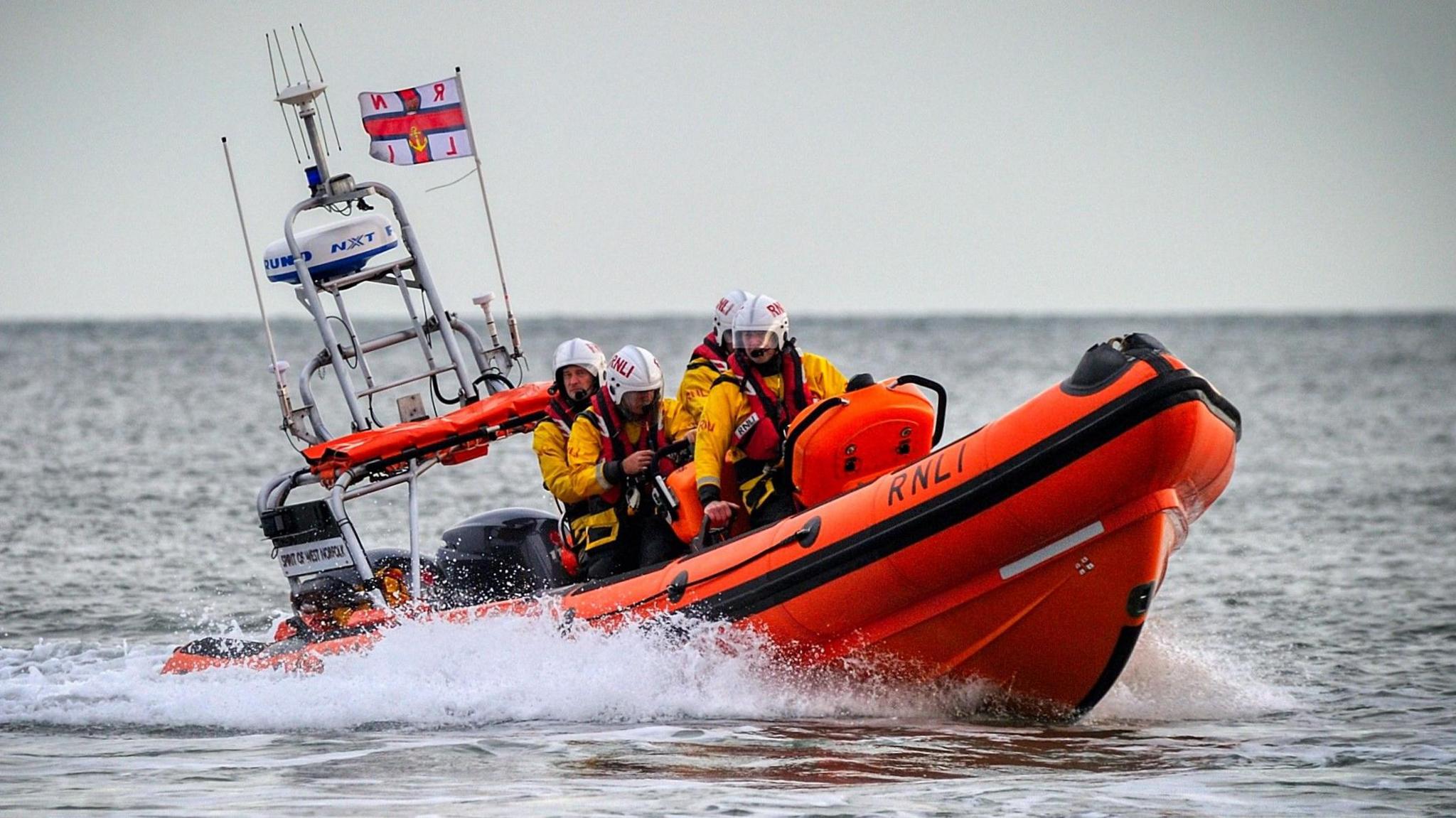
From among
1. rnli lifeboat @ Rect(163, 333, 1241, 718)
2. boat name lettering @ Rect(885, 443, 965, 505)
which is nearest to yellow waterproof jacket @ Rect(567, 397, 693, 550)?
rnli lifeboat @ Rect(163, 333, 1241, 718)

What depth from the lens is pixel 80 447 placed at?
1977 centimetres

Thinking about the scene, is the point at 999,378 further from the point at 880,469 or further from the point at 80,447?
the point at 880,469

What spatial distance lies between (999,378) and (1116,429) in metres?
29.4

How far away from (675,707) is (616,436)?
1150mm

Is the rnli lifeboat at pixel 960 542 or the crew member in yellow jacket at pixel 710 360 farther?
the crew member in yellow jacket at pixel 710 360

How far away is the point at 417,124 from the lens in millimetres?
8906

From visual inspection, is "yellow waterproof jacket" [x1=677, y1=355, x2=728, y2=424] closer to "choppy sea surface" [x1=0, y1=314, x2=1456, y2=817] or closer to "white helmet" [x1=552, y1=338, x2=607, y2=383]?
"white helmet" [x1=552, y1=338, x2=607, y2=383]

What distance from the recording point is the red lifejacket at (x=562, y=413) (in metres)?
8.00

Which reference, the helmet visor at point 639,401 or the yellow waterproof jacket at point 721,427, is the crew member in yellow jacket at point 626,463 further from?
the yellow waterproof jacket at point 721,427

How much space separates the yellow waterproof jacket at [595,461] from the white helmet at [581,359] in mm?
319

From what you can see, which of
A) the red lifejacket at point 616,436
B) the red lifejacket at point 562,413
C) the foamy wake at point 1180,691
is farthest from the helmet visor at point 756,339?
the foamy wake at point 1180,691

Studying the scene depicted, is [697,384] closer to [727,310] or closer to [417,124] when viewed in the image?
[727,310]

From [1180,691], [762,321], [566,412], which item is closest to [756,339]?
[762,321]

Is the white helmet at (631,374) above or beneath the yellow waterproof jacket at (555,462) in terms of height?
above
